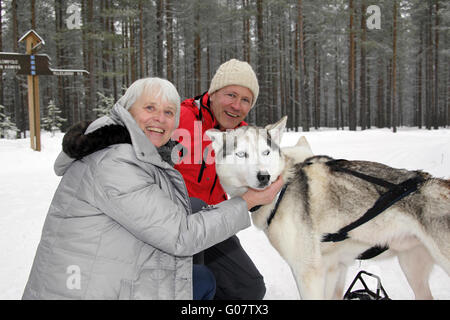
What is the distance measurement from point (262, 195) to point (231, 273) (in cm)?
75

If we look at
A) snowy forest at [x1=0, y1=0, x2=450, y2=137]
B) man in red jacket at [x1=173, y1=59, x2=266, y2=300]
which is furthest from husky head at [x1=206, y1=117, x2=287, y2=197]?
snowy forest at [x1=0, y1=0, x2=450, y2=137]

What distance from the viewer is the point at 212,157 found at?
243 centimetres

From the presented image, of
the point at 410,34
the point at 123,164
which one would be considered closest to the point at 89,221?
the point at 123,164

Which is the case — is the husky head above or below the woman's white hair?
below

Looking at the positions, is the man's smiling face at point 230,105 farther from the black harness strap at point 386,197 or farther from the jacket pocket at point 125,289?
the jacket pocket at point 125,289

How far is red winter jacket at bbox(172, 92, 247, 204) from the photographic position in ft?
8.07

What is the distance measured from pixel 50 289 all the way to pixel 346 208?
5.69ft

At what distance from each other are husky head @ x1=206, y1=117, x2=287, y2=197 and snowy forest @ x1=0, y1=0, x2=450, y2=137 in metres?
13.2

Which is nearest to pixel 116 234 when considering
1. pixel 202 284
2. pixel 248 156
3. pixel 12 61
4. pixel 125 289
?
pixel 125 289

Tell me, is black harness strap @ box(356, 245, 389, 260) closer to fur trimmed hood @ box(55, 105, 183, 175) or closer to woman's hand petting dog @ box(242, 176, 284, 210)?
woman's hand petting dog @ box(242, 176, 284, 210)

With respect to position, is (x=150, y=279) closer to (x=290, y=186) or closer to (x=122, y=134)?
(x=122, y=134)

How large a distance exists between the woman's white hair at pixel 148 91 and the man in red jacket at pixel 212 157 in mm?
657

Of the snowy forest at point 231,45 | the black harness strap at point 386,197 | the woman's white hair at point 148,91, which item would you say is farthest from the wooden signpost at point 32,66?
the black harness strap at point 386,197

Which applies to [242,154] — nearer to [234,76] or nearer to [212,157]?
[212,157]
